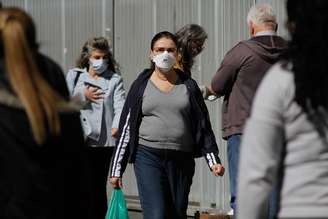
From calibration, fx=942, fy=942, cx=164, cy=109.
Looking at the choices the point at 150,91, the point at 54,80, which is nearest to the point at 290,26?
the point at 54,80

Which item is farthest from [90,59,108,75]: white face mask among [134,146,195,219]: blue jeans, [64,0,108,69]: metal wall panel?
[64,0,108,69]: metal wall panel

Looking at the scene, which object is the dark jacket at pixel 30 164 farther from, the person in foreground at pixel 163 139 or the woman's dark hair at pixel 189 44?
the woman's dark hair at pixel 189 44

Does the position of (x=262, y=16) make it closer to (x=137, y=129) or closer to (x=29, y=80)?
(x=137, y=129)

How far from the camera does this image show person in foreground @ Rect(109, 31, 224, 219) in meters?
6.82

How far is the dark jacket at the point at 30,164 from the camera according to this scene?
373cm

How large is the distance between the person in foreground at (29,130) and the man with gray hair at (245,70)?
10.7 feet

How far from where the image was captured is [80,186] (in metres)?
3.89

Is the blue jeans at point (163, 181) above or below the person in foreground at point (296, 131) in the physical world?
below

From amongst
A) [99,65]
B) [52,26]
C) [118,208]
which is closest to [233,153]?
[118,208]

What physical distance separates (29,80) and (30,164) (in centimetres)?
33

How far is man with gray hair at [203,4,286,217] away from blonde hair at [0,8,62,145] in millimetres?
3337

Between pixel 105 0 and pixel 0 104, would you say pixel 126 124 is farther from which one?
pixel 105 0

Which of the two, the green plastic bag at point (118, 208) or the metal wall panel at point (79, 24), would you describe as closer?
the green plastic bag at point (118, 208)

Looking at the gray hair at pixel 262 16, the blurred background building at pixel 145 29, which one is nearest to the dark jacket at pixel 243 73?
the gray hair at pixel 262 16
